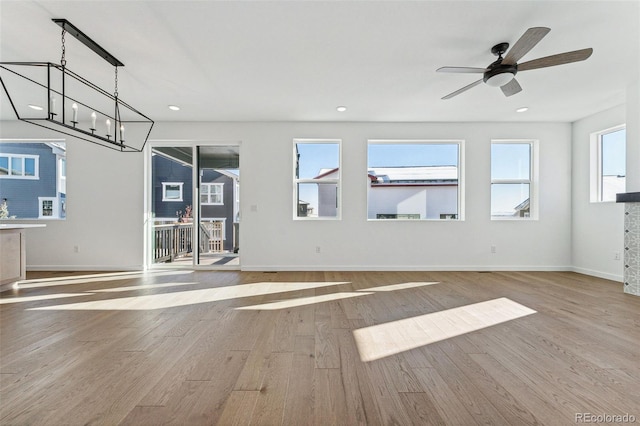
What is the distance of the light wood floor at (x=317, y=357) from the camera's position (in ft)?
4.70

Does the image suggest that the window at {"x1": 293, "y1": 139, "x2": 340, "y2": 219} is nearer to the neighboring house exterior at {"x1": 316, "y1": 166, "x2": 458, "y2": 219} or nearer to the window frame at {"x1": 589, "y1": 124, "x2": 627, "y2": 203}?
the neighboring house exterior at {"x1": 316, "y1": 166, "x2": 458, "y2": 219}

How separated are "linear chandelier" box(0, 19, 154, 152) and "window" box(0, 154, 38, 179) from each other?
0.87m

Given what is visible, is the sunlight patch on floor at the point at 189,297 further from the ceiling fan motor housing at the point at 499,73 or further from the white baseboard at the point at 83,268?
the ceiling fan motor housing at the point at 499,73

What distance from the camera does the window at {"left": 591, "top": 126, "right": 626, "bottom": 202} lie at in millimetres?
4328

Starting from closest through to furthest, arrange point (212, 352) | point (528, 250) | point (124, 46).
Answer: point (212, 352) < point (124, 46) < point (528, 250)

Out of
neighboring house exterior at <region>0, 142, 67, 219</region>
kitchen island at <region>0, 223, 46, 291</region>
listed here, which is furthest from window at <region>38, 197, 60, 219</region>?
kitchen island at <region>0, 223, 46, 291</region>

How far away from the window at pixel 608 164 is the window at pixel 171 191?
716 cm

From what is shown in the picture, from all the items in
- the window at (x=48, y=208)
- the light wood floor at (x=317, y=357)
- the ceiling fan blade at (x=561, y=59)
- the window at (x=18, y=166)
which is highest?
the ceiling fan blade at (x=561, y=59)

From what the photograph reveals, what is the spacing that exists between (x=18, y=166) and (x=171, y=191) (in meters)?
2.67

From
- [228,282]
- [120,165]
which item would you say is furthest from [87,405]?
[120,165]

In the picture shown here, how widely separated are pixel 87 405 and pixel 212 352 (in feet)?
2.33

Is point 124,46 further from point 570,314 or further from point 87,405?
point 570,314

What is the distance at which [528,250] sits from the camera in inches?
200

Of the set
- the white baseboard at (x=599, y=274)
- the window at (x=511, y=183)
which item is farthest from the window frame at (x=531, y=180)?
the white baseboard at (x=599, y=274)
